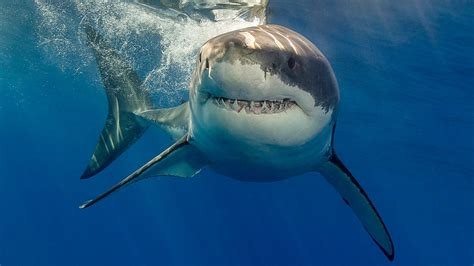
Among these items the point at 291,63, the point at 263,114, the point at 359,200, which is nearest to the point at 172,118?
the point at 359,200

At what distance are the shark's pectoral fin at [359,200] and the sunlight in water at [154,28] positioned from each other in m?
7.43

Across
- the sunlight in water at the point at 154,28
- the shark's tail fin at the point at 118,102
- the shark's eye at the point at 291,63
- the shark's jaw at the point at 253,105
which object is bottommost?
the sunlight in water at the point at 154,28

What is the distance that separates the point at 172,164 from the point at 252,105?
2869 millimetres

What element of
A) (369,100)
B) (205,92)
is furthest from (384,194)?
(205,92)

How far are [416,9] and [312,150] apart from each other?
11179mm

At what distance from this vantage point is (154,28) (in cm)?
1681

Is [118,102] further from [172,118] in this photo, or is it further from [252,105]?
[252,105]

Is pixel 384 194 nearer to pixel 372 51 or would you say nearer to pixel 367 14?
pixel 372 51

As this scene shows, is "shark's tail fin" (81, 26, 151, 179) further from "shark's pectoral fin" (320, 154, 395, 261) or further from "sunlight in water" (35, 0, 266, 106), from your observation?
"shark's pectoral fin" (320, 154, 395, 261)

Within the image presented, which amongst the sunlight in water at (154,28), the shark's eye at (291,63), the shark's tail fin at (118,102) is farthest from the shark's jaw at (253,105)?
the sunlight in water at (154,28)

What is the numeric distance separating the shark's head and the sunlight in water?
28.7ft

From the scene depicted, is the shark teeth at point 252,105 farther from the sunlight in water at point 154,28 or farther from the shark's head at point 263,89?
the sunlight in water at point 154,28

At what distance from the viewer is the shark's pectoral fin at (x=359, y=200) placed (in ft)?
18.3

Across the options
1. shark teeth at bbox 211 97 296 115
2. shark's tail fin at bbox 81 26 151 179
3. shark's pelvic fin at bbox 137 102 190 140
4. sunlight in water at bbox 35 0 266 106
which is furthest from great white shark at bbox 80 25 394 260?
sunlight in water at bbox 35 0 266 106
